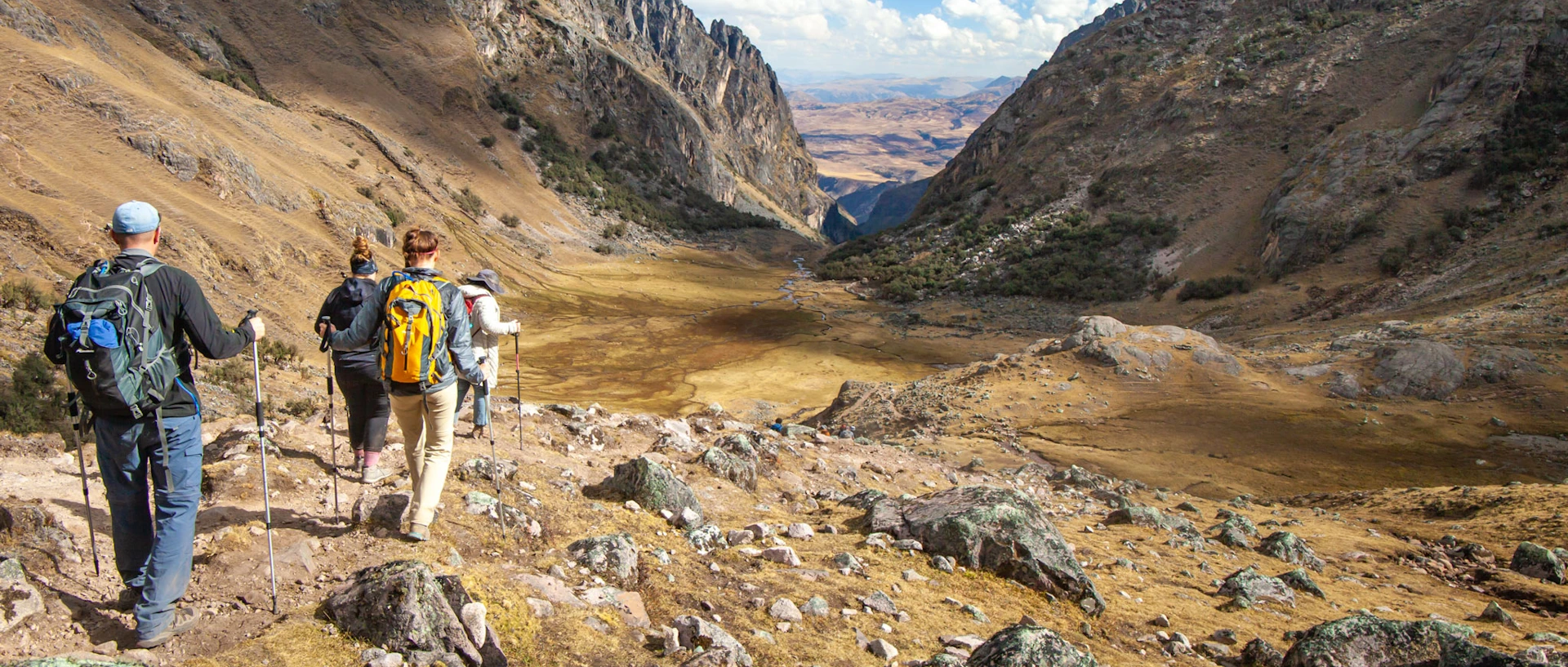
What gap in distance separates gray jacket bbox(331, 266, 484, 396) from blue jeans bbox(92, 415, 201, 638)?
112 centimetres

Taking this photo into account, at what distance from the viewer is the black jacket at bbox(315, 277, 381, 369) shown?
5.74 m

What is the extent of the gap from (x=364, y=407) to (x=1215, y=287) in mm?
34317

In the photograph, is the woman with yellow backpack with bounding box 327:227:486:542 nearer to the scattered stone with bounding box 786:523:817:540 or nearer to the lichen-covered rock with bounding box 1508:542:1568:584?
the scattered stone with bounding box 786:523:817:540

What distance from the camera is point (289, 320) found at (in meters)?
20.3

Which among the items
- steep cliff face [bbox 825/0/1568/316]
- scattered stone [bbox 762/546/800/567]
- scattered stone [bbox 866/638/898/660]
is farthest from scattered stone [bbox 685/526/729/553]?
steep cliff face [bbox 825/0/1568/316]

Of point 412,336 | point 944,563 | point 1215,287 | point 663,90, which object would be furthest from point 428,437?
point 663,90

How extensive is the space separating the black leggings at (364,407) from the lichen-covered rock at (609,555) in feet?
6.23

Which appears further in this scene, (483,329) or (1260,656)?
(483,329)

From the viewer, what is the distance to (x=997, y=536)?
6.43 meters

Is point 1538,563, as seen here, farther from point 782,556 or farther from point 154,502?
point 154,502

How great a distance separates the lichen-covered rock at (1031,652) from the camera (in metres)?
4.04

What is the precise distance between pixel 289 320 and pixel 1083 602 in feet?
70.9

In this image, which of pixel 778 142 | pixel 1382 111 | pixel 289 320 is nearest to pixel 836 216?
pixel 778 142

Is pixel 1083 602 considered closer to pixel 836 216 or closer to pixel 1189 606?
pixel 1189 606
